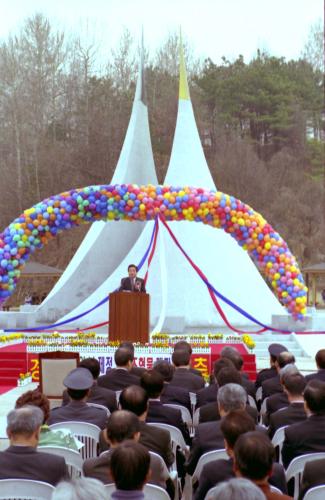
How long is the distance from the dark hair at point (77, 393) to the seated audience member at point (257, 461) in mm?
2020

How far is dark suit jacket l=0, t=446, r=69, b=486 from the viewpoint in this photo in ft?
9.71

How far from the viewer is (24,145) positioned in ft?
123

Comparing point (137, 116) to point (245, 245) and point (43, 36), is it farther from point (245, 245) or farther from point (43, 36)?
point (43, 36)

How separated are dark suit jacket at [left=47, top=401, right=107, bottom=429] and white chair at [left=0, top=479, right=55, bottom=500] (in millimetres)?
1366

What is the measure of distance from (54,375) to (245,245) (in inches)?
266

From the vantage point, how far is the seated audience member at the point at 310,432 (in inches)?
140

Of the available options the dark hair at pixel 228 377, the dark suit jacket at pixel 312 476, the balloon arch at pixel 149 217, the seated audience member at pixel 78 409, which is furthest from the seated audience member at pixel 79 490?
the balloon arch at pixel 149 217

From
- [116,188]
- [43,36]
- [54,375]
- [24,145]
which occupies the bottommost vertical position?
[54,375]

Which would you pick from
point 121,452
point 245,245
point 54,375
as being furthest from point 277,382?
point 245,245

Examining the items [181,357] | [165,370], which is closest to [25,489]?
[165,370]

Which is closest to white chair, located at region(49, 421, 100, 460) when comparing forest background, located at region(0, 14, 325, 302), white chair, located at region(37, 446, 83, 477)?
white chair, located at region(37, 446, 83, 477)

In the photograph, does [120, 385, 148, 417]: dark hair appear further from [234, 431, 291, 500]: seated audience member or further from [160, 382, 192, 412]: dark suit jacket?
[234, 431, 291, 500]: seated audience member

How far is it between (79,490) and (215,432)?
177cm

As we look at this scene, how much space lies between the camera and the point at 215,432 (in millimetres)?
3627
